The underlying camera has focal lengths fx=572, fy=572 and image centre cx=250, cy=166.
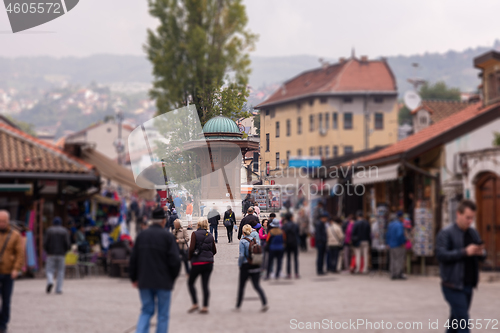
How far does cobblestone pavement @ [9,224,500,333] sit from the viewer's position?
6.79 meters

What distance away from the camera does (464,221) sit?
2207 millimetres

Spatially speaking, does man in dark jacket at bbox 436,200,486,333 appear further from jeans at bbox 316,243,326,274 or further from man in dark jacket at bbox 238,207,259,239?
jeans at bbox 316,243,326,274

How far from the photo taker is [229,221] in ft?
2.15

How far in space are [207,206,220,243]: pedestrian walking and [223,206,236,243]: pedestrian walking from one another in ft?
0.04

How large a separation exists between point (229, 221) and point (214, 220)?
0.02 m

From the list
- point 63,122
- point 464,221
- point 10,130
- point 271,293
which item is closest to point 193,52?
point 464,221

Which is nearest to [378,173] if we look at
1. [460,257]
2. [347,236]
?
[347,236]

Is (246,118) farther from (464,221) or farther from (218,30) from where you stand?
(464,221)

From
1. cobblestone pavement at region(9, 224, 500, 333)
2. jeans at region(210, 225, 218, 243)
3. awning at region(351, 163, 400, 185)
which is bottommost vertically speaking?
cobblestone pavement at region(9, 224, 500, 333)

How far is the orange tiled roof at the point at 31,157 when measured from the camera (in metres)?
7.50

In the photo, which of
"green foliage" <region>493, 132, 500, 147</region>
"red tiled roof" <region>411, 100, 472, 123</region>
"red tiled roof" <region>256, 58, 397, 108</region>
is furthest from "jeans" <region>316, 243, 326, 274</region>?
"red tiled roof" <region>411, 100, 472, 123</region>

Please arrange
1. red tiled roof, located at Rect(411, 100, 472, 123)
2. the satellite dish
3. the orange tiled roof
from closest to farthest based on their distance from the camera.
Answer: the orange tiled roof < the satellite dish < red tiled roof, located at Rect(411, 100, 472, 123)

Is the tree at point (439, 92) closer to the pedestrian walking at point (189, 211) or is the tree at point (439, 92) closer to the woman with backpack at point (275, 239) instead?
the woman with backpack at point (275, 239)

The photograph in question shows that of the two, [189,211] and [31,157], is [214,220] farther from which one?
[31,157]
